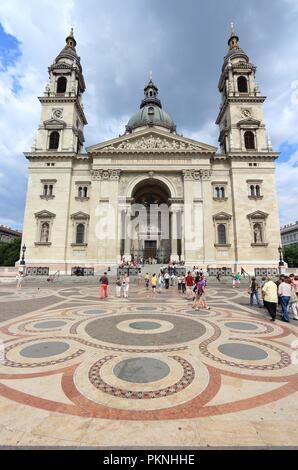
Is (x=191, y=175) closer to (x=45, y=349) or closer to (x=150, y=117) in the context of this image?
(x=150, y=117)

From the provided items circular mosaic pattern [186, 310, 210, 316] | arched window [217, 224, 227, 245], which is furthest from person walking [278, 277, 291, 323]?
arched window [217, 224, 227, 245]

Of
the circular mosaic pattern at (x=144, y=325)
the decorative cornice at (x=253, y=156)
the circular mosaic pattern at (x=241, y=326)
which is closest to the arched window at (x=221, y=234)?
the decorative cornice at (x=253, y=156)

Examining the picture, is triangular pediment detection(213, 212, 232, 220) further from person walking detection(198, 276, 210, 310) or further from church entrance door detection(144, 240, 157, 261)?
person walking detection(198, 276, 210, 310)

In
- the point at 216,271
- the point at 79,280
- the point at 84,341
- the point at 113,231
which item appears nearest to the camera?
the point at 84,341

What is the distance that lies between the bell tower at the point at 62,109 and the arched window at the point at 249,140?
27.0m

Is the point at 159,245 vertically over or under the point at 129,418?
over

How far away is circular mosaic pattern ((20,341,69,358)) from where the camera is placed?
196 inches

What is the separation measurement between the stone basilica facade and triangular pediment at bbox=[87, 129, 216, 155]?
0.47ft

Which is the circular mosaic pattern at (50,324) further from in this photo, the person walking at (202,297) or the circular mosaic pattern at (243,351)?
the person walking at (202,297)

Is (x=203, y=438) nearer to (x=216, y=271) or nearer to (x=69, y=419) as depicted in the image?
(x=69, y=419)

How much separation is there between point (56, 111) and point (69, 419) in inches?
1712

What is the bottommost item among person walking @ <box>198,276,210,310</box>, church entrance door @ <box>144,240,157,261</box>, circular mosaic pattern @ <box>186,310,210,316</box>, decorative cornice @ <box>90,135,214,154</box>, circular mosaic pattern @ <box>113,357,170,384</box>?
circular mosaic pattern @ <box>113,357,170,384</box>

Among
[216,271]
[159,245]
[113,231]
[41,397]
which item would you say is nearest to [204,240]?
[216,271]

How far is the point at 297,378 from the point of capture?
13.3ft
